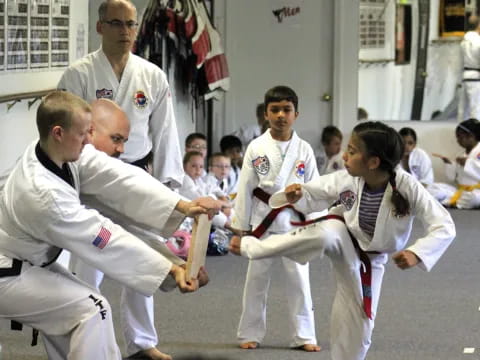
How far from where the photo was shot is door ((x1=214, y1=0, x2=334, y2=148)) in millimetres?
9273

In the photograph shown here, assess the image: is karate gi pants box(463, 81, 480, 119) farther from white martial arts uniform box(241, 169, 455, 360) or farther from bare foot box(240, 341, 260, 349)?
white martial arts uniform box(241, 169, 455, 360)

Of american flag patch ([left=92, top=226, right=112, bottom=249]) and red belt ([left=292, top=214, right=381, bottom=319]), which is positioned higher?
american flag patch ([left=92, top=226, right=112, bottom=249])

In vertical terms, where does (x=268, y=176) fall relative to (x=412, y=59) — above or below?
below

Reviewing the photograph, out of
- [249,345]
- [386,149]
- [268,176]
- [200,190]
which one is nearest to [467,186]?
[200,190]

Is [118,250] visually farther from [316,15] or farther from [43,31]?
[316,15]

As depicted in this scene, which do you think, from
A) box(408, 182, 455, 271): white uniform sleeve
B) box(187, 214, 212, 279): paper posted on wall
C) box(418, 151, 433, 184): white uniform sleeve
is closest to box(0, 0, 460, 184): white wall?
box(418, 151, 433, 184): white uniform sleeve

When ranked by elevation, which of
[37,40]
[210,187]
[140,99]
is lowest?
[210,187]

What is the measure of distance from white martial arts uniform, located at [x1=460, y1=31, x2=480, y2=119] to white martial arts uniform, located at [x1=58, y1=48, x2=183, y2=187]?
5590mm

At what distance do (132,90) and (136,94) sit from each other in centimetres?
2

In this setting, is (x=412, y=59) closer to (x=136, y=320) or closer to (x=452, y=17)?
(x=452, y=17)

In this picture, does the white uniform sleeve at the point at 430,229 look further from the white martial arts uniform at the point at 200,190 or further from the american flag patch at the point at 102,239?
the white martial arts uniform at the point at 200,190

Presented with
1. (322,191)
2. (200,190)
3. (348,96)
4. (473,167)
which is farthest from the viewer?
(348,96)

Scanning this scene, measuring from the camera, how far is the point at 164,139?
4.37 metres

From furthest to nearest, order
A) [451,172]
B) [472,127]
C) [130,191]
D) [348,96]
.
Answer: [348,96], [451,172], [472,127], [130,191]
